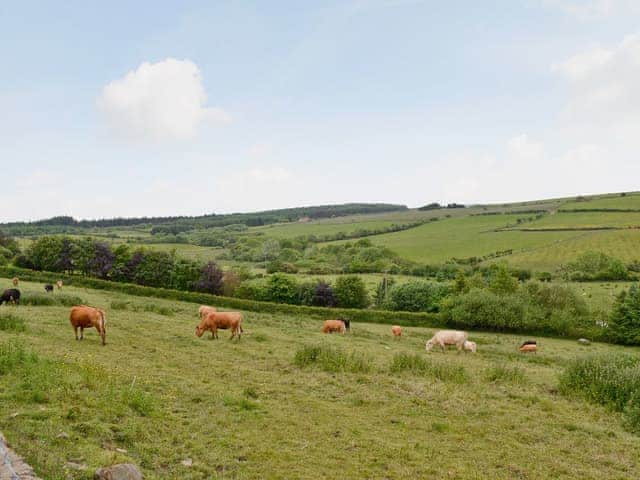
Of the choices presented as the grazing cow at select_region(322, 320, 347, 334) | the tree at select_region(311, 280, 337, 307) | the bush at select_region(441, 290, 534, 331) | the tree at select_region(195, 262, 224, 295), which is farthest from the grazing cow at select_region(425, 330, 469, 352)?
the tree at select_region(195, 262, 224, 295)

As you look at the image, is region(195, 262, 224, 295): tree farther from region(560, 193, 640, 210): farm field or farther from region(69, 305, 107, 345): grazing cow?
region(560, 193, 640, 210): farm field

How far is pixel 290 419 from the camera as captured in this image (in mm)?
11297

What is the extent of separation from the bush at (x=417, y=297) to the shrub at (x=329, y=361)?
169ft

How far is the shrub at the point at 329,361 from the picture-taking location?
17016 mm

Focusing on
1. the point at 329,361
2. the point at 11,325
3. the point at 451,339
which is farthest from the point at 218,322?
the point at 451,339

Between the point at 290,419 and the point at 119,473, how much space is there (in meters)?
4.83

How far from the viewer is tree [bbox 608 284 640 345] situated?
4984 cm

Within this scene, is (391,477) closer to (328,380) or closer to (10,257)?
(328,380)

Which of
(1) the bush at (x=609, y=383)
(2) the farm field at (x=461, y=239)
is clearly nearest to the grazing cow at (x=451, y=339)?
(1) the bush at (x=609, y=383)

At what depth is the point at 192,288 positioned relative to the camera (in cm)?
7325

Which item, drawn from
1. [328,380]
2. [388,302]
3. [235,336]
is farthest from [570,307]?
[328,380]

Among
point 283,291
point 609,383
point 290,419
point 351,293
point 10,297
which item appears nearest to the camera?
point 290,419

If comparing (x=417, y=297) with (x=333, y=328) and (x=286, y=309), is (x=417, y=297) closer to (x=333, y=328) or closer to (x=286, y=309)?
(x=286, y=309)

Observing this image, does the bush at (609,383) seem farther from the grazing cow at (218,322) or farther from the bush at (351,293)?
the bush at (351,293)
